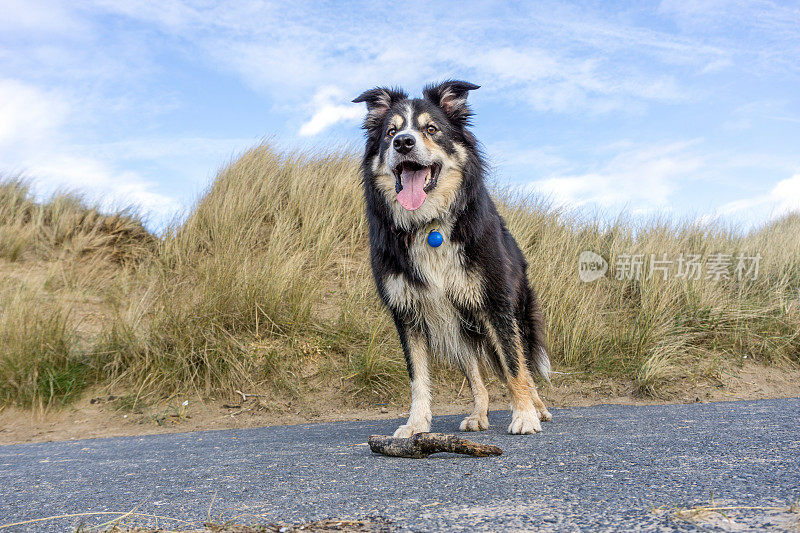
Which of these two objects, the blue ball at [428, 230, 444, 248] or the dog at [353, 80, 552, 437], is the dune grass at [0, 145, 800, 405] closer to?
the dog at [353, 80, 552, 437]

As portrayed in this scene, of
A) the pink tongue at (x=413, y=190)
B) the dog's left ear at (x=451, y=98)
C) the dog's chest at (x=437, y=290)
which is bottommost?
the dog's chest at (x=437, y=290)

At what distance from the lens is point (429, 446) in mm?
3035

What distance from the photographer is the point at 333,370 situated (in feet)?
21.5

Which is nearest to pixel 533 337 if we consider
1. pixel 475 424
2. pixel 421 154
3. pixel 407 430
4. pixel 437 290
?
pixel 475 424

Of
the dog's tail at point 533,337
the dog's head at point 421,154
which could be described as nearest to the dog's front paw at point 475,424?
the dog's tail at point 533,337

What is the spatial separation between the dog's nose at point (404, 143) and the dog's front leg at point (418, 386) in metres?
1.25

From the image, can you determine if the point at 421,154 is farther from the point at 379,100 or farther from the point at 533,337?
the point at 533,337

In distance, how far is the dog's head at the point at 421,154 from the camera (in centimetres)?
382

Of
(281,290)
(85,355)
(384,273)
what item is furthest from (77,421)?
(384,273)

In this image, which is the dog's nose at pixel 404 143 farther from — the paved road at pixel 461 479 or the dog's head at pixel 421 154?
the paved road at pixel 461 479

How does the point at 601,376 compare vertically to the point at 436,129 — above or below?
below

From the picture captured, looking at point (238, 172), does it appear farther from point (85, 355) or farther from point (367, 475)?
point (367, 475)

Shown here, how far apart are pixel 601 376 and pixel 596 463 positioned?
4.28 m

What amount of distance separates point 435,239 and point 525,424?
1.38 metres
